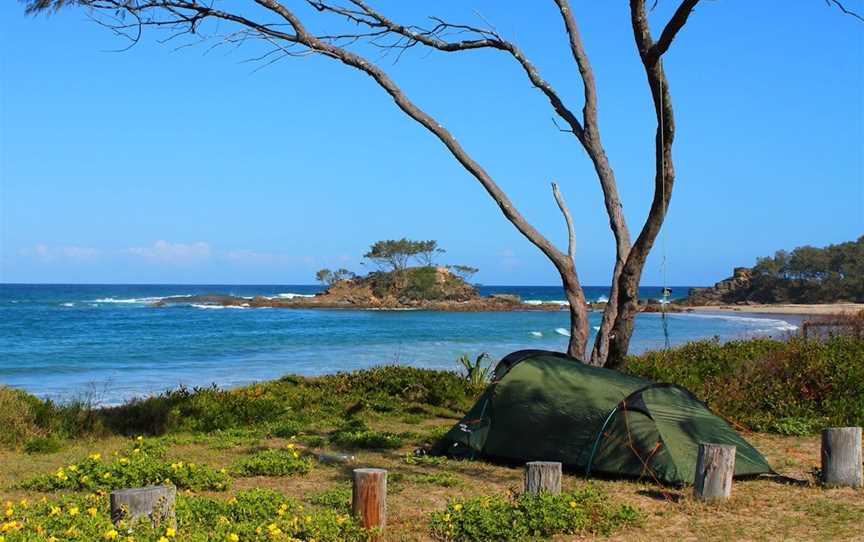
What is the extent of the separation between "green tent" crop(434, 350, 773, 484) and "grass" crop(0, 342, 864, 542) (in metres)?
0.27

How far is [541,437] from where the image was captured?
9523 mm

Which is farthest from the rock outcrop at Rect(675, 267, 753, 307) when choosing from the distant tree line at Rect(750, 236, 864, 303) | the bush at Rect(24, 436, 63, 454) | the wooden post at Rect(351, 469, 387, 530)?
the wooden post at Rect(351, 469, 387, 530)

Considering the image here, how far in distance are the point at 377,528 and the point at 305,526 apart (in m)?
0.52

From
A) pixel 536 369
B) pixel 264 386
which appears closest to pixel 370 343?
pixel 264 386

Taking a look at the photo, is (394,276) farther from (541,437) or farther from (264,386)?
(541,437)

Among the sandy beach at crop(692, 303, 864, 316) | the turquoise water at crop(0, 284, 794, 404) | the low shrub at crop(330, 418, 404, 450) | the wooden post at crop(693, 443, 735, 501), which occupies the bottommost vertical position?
the turquoise water at crop(0, 284, 794, 404)

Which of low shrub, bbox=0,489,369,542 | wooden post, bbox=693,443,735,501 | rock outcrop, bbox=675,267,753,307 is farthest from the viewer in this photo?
rock outcrop, bbox=675,267,753,307

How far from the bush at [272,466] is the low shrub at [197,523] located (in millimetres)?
1701

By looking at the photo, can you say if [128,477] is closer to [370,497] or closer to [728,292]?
[370,497]

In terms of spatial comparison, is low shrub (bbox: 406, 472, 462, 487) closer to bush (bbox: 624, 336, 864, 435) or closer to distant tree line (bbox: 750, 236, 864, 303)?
bush (bbox: 624, 336, 864, 435)

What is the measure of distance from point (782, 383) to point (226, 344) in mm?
25621

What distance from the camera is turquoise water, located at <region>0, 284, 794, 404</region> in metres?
23.4

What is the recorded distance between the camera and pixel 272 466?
9.04 m

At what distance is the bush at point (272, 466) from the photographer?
8999 millimetres
